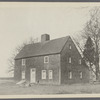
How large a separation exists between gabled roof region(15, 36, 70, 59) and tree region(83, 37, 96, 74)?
50cm

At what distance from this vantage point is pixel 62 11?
6266 mm

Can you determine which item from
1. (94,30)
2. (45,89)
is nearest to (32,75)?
(45,89)

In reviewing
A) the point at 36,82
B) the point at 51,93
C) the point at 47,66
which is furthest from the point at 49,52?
the point at 51,93

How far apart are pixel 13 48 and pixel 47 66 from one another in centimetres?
117

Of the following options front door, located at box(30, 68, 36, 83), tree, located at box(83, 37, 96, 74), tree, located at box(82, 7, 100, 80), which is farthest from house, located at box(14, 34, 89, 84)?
tree, located at box(82, 7, 100, 80)

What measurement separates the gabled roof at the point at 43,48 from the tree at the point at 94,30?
508 millimetres

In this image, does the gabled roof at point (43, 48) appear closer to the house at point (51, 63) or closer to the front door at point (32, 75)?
the house at point (51, 63)

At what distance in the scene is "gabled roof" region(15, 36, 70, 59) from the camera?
6672mm

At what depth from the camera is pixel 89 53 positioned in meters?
6.53

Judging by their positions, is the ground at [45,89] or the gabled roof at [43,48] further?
the gabled roof at [43,48]

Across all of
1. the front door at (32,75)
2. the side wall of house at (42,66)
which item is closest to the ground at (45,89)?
the front door at (32,75)

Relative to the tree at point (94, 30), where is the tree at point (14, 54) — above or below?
below

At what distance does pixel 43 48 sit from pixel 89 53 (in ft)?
3.87

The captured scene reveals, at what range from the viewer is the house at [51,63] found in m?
6.64
